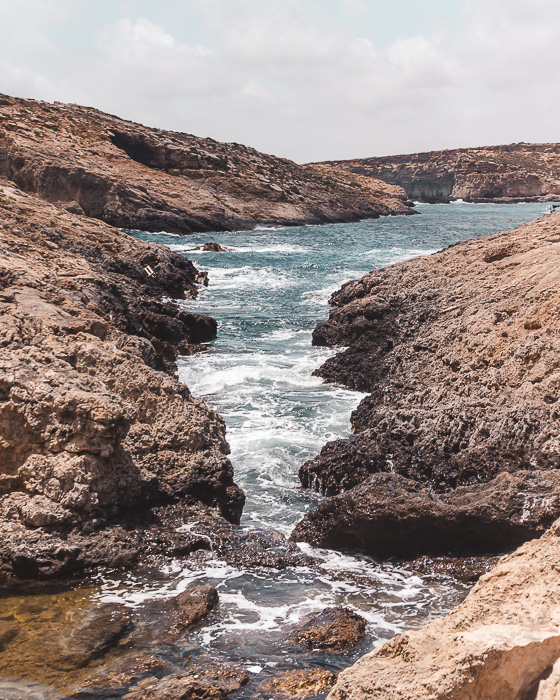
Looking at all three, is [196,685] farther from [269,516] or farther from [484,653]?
[269,516]

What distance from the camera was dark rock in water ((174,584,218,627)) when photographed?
17.9ft

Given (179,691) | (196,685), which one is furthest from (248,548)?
(179,691)

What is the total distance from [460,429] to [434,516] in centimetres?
189

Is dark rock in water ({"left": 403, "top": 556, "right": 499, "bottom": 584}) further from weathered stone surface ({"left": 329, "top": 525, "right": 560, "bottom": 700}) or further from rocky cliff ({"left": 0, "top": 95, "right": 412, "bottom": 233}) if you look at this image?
rocky cliff ({"left": 0, "top": 95, "right": 412, "bottom": 233})

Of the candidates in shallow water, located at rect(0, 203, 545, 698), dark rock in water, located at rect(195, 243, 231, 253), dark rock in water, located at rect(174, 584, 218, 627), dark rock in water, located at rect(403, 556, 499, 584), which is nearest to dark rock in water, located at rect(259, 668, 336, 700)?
shallow water, located at rect(0, 203, 545, 698)

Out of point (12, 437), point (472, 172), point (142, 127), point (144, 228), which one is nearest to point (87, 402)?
point (12, 437)

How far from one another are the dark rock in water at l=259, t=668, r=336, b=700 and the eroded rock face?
2.38 meters

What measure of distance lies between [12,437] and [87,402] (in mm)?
856

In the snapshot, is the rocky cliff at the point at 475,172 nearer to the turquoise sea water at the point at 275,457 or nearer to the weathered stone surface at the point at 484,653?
the turquoise sea water at the point at 275,457

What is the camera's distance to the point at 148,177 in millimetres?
60625

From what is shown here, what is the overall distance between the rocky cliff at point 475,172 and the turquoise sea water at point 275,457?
102 meters

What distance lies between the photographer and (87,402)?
6.64 metres

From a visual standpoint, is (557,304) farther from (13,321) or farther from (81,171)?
(81,171)

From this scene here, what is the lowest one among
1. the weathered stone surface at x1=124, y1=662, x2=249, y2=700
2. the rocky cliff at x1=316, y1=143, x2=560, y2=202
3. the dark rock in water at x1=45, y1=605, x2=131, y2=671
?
the dark rock in water at x1=45, y1=605, x2=131, y2=671
